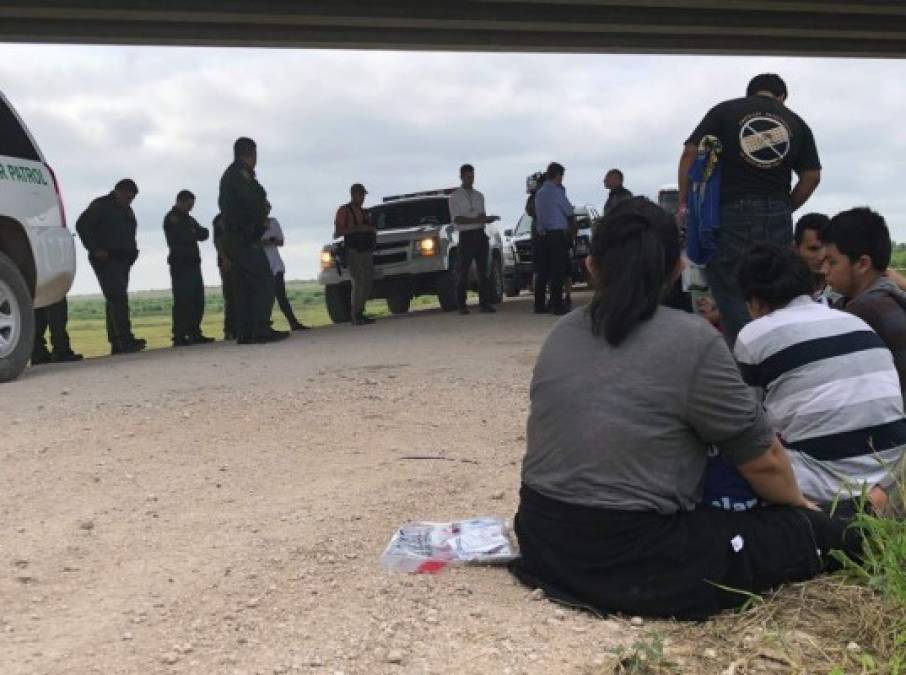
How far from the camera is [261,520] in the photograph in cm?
463

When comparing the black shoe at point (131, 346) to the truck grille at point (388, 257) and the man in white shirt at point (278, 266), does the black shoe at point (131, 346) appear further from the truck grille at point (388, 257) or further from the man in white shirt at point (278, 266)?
the truck grille at point (388, 257)

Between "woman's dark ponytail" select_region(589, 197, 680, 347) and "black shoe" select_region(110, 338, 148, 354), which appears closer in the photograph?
"woman's dark ponytail" select_region(589, 197, 680, 347)

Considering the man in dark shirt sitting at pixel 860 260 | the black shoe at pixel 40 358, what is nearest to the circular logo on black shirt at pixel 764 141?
the man in dark shirt sitting at pixel 860 260

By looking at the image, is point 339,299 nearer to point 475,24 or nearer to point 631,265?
point 475,24

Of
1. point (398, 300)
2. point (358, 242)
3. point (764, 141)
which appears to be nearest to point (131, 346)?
point (358, 242)

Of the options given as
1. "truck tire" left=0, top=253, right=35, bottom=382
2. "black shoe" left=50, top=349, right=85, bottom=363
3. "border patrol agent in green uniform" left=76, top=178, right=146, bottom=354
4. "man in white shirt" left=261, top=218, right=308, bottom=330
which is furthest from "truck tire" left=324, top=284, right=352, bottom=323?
"truck tire" left=0, top=253, right=35, bottom=382

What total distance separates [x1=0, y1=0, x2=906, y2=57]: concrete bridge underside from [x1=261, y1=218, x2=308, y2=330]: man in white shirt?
519 cm

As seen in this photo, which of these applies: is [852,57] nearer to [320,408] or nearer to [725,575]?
[320,408]

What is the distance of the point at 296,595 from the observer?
3709 millimetres

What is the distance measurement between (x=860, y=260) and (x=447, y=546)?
212cm

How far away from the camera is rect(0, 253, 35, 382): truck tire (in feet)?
28.1

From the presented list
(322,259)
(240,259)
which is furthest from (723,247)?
(322,259)

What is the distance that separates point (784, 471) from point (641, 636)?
684 mm

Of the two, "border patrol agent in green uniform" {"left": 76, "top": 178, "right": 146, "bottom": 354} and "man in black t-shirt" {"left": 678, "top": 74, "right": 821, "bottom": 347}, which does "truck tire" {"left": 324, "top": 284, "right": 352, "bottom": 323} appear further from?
"man in black t-shirt" {"left": 678, "top": 74, "right": 821, "bottom": 347}
